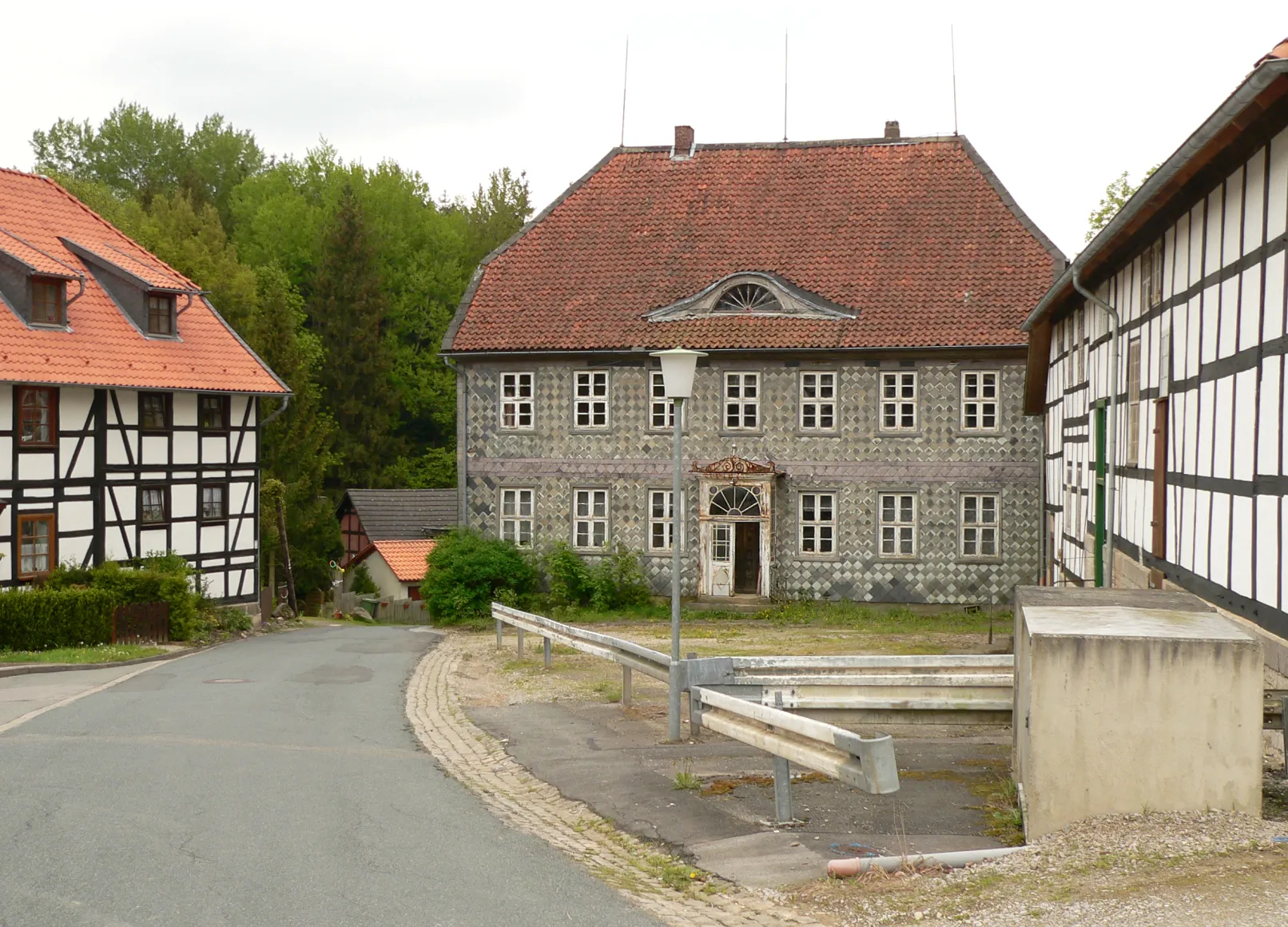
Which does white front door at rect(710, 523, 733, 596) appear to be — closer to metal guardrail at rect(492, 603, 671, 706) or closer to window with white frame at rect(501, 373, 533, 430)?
window with white frame at rect(501, 373, 533, 430)

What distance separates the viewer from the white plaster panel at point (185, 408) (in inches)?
1158

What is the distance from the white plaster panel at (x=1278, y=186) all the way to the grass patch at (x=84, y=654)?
727 inches

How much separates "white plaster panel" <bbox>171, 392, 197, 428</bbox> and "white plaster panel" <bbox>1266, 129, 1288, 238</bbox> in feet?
80.7

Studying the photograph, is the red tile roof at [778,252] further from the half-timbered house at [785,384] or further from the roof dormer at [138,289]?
the roof dormer at [138,289]

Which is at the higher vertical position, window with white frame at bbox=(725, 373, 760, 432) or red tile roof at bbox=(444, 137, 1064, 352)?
red tile roof at bbox=(444, 137, 1064, 352)

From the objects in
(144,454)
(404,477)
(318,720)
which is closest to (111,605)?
(144,454)

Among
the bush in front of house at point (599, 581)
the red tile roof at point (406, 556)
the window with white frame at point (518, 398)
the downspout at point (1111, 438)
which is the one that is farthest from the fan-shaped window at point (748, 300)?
the red tile roof at point (406, 556)

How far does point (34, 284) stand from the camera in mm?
27000

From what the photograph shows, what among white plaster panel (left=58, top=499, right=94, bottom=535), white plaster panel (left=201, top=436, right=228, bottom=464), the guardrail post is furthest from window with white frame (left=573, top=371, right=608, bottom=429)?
the guardrail post

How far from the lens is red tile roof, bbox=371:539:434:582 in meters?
40.9

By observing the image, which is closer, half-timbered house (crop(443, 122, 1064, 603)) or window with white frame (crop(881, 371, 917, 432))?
half-timbered house (crop(443, 122, 1064, 603))

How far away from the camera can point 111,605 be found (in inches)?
960


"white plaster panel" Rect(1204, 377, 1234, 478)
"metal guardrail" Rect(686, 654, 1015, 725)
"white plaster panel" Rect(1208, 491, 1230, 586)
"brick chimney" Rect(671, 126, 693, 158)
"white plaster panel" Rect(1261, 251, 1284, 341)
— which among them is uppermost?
"brick chimney" Rect(671, 126, 693, 158)

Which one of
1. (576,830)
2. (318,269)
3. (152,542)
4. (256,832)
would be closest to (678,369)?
(576,830)
